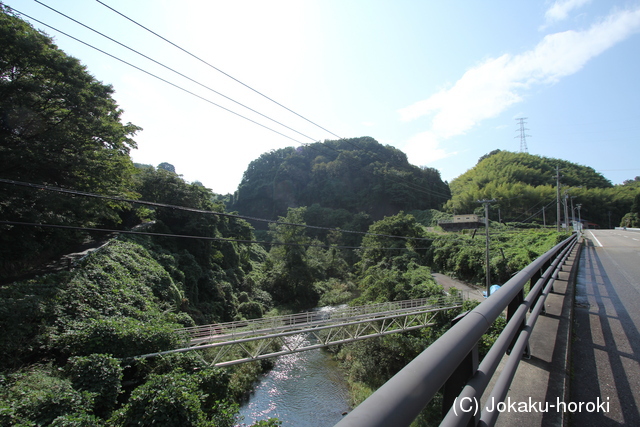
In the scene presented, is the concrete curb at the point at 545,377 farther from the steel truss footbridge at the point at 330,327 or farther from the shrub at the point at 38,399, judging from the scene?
the steel truss footbridge at the point at 330,327

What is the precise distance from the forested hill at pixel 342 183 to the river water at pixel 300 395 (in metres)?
53.2

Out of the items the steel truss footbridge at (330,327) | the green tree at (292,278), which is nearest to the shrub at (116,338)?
the steel truss footbridge at (330,327)

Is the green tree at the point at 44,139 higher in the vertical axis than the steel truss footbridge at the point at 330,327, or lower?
higher

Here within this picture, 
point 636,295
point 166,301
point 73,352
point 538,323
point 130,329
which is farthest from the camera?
point 166,301

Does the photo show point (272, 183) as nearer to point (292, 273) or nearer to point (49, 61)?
point (292, 273)

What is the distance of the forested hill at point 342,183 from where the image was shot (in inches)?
2729

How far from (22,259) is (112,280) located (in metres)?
3.04

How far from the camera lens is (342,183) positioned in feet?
242

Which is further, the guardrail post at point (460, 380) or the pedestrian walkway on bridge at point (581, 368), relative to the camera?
the pedestrian walkway on bridge at point (581, 368)

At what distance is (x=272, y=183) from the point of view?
8175 centimetres

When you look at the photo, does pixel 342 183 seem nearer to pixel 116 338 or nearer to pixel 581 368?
pixel 116 338

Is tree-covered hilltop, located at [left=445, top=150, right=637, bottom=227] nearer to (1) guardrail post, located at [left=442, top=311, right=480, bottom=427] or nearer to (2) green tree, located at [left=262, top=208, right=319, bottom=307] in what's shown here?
(2) green tree, located at [left=262, top=208, right=319, bottom=307]

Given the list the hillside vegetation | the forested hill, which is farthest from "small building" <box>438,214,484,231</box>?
the forested hill

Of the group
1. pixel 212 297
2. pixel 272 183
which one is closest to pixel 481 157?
pixel 272 183
